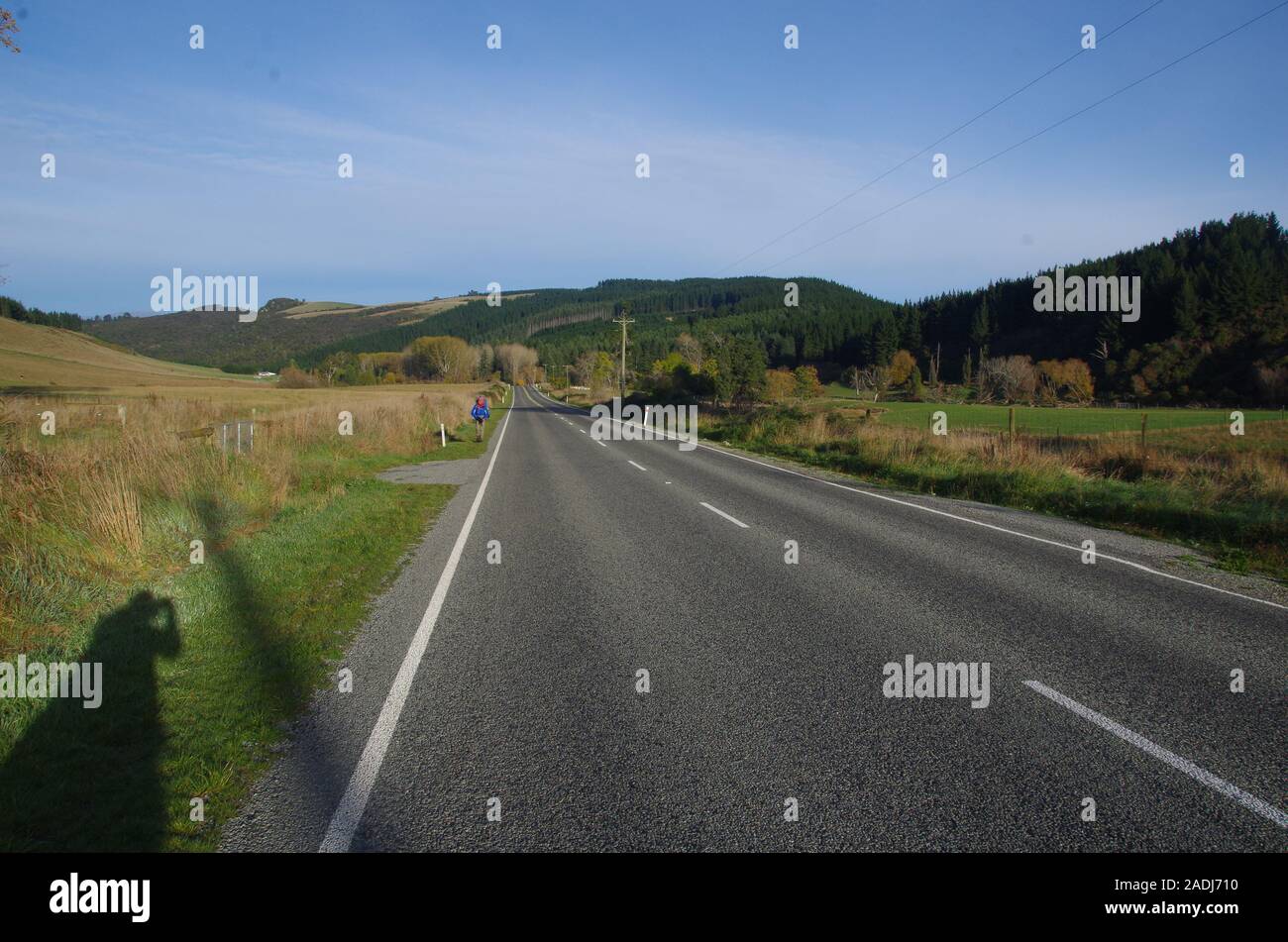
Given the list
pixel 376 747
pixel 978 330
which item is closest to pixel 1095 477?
pixel 376 747

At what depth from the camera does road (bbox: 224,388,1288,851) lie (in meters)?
2.95

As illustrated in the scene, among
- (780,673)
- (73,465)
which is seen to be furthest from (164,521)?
(780,673)

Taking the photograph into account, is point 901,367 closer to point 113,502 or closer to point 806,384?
point 806,384

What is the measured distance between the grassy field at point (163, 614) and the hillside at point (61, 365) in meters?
44.1

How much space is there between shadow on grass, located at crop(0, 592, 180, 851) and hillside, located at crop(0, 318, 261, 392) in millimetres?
50155

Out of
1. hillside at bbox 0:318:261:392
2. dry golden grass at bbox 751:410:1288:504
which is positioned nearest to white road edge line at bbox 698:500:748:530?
dry golden grass at bbox 751:410:1288:504

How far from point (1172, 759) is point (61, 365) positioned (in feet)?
299

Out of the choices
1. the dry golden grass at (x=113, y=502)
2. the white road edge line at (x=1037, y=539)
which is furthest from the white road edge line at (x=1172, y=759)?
the dry golden grass at (x=113, y=502)

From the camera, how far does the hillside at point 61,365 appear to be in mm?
53688

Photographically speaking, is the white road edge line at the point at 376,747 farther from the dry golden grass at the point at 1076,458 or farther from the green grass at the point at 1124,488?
the dry golden grass at the point at 1076,458

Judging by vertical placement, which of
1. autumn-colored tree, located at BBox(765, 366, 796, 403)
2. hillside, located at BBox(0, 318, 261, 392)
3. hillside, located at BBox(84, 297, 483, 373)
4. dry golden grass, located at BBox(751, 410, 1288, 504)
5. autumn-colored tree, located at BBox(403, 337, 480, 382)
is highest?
hillside, located at BBox(84, 297, 483, 373)

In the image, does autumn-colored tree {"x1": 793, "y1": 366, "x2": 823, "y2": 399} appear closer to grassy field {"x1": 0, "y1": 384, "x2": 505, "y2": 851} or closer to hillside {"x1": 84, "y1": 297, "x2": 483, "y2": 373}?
grassy field {"x1": 0, "y1": 384, "x2": 505, "y2": 851}

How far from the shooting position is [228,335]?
16475cm
